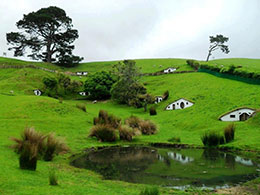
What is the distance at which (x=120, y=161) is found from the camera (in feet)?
61.8

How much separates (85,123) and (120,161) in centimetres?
1569

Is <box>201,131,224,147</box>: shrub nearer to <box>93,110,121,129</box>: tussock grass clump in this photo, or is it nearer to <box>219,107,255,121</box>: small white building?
<box>93,110,121,129</box>: tussock grass clump

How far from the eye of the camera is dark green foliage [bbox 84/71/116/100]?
69.0 m

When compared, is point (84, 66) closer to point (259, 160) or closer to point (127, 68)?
point (127, 68)

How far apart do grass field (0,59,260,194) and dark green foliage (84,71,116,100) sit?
5.12m

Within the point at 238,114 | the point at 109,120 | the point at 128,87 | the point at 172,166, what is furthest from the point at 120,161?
the point at 128,87

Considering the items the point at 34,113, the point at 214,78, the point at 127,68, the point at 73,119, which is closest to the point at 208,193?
the point at 73,119

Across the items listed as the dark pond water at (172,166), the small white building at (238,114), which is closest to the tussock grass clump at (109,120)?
the dark pond water at (172,166)

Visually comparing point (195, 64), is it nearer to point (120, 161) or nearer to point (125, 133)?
point (125, 133)

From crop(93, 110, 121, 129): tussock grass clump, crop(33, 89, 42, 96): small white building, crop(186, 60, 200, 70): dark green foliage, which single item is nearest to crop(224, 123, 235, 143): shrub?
crop(93, 110, 121, 129): tussock grass clump

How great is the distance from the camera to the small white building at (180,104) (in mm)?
49625

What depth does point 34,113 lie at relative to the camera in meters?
34.7

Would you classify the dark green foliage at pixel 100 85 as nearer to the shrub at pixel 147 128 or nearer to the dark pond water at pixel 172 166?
the shrub at pixel 147 128

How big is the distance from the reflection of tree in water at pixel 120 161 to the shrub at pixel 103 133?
2046 mm
